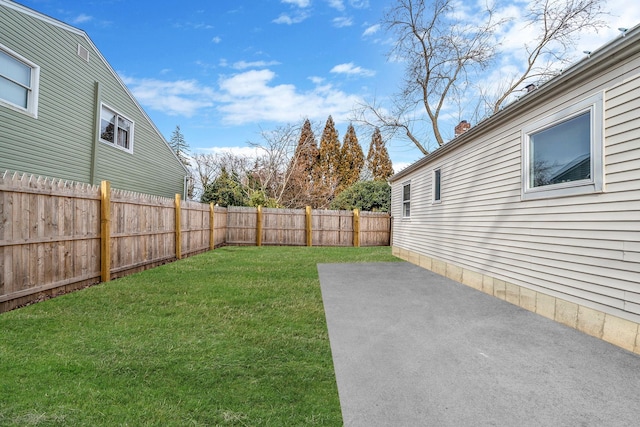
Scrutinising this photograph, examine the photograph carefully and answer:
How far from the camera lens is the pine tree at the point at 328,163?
27656 millimetres

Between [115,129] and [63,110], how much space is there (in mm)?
1935

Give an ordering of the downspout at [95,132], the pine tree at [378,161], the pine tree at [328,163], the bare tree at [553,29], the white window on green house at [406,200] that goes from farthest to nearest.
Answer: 1. the pine tree at [378,161]
2. the pine tree at [328,163]
3. the bare tree at [553,29]
4. the white window on green house at [406,200]
5. the downspout at [95,132]

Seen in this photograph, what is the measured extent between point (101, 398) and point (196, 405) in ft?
2.09

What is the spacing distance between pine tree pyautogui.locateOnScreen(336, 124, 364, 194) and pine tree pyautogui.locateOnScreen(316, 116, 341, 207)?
465 millimetres

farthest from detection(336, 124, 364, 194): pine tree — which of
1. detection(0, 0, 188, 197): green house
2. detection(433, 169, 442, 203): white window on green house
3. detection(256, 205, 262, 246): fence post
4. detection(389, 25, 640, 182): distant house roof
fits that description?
detection(389, 25, 640, 182): distant house roof

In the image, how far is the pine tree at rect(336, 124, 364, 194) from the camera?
2944 cm

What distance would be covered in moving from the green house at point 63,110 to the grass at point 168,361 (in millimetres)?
4416

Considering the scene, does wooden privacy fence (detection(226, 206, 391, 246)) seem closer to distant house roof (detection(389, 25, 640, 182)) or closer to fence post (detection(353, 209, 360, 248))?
fence post (detection(353, 209, 360, 248))

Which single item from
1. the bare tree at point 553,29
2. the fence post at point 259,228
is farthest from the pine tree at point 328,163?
the bare tree at point 553,29

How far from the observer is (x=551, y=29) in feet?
48.6

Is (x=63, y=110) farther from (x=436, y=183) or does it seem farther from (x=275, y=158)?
(x=275, y=158)

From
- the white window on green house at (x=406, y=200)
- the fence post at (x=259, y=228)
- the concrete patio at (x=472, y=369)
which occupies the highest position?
the white window on green house at (x=406, y=200)

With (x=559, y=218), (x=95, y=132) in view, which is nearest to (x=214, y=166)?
(x=95, y=132)

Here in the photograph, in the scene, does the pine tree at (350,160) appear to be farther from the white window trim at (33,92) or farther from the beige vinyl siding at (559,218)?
the white window trim at (33,92)
